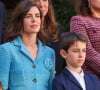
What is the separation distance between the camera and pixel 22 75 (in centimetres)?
436

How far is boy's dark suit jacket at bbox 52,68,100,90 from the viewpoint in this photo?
4.31m

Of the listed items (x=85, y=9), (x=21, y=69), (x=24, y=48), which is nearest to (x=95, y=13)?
(x=85, y=9)

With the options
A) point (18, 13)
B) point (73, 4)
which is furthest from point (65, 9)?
point (18, 13)

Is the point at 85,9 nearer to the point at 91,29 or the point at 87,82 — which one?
the point at 91,29

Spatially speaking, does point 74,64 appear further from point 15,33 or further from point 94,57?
point 15,33

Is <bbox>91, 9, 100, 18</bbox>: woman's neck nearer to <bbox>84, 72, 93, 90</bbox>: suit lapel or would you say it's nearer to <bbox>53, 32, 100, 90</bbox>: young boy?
<bbox>53, 32, 100, 90</bbox>: young boy

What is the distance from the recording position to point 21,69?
171 inches

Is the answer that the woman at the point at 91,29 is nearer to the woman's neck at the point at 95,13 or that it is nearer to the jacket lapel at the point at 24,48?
the woman's neck at the point at 95,13

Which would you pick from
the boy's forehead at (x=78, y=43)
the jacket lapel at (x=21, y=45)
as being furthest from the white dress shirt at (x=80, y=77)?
the jacket lapel at (x=21, y=45)

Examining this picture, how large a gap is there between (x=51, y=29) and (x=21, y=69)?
2.91ft

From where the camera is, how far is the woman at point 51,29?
4988mm

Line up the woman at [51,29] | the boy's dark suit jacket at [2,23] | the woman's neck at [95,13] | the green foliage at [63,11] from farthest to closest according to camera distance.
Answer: the green foliage at [63,11], the boy's dark suit jacket at [2,23], the woman at [51,29], the woman's neck at [95,13]

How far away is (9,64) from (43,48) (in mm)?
433

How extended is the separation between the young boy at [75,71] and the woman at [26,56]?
0.17 meters
